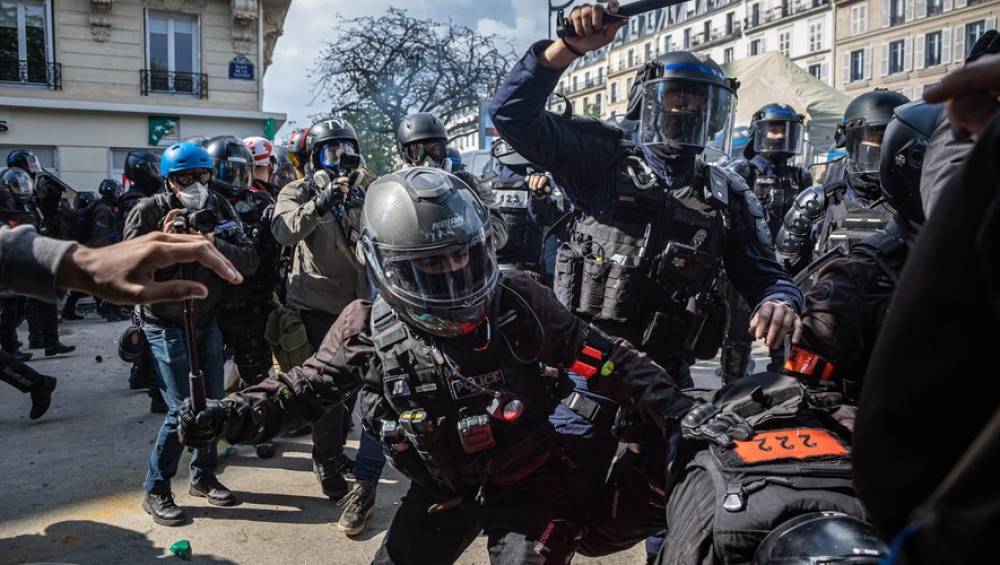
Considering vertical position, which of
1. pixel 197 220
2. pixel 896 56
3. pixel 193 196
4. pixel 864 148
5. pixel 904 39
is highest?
pixel 904 39

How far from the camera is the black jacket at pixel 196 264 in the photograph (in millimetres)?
3646

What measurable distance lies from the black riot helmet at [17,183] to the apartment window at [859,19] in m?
43.9

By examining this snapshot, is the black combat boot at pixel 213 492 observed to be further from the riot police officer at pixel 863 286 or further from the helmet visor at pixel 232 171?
the riot police officer at pixel 863 286

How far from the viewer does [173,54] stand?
16.6 meters

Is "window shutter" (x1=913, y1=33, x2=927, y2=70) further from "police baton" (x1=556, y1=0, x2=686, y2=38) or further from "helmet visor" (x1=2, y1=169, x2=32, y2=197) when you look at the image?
"police baton" (x1=556, y1=0, x2=686, y2=38)

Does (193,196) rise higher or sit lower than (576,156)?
lower

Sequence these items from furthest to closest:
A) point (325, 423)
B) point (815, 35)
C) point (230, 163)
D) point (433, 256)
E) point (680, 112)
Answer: point (815, 35), point (230, 163), point (325, 423), point (680, 112), point (433, 256)

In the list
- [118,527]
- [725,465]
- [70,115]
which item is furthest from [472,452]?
[70,115]

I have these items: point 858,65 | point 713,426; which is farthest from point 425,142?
point 858,65

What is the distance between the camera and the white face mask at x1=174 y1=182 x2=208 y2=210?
380 centimetres

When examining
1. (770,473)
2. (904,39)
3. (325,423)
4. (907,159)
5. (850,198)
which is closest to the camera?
(770,473)

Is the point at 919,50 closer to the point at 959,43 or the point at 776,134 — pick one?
the point at 959,43

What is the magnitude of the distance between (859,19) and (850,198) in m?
44.1

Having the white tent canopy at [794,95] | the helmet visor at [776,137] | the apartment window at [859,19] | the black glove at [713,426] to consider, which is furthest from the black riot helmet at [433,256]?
the apartment window at [859,19]
